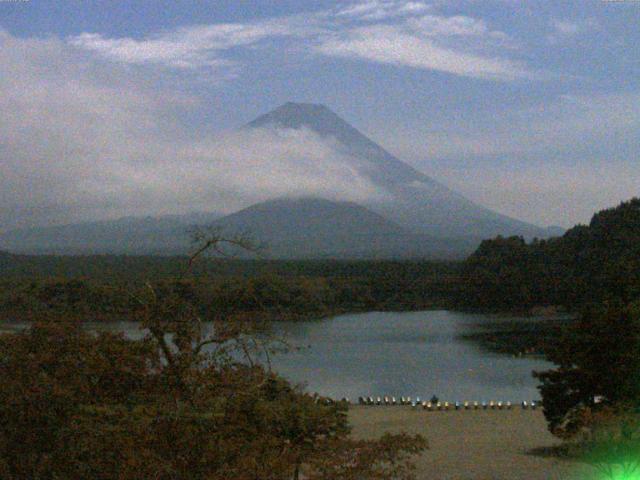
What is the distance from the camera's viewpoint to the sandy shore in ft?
28.4

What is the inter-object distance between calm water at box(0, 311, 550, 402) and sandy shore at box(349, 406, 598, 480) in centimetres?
264

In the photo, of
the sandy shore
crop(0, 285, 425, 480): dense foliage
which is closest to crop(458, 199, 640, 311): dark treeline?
the sandy shore

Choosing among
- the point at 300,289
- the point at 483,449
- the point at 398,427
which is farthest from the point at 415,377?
the point at 300,289

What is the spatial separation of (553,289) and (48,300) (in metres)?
24.2

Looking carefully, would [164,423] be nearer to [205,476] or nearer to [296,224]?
[205,476]

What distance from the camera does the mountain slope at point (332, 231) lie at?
308 ft

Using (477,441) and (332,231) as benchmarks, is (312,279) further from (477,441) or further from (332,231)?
(332,231)

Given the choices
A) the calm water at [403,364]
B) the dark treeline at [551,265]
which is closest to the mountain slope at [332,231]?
the dark treeline at [551,265]

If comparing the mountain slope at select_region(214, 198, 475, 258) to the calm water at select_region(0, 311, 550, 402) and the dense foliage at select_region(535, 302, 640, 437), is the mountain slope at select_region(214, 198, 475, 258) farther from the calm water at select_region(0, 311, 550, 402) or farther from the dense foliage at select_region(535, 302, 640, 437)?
the dense foliage at select_region(535, 302, 640, 437)

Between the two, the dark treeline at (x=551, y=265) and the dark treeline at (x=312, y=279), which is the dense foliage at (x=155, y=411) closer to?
the dark treeline at (x=312, y=279)

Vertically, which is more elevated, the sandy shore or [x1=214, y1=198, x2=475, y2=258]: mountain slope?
[x1=214, y1=198, x2=475, y2=258]: mountain slope

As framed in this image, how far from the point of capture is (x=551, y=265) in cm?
3969

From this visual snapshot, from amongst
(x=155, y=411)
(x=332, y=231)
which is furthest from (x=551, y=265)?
(x=332, y=231)

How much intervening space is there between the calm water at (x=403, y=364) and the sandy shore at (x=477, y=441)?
2.64 m
